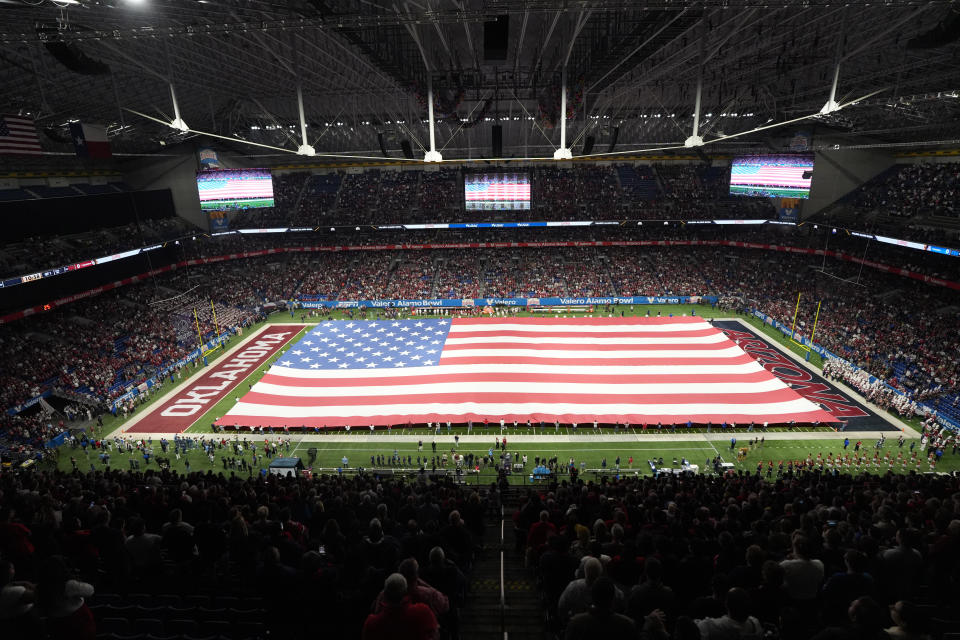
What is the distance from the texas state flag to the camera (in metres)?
25.3

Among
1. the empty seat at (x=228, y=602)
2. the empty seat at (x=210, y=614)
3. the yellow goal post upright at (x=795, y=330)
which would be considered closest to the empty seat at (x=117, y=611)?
the empty seat at (x=210, y=614)

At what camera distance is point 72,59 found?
61.3 feet

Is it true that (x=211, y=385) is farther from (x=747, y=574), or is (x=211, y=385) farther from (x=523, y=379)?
(x=747, y=574)

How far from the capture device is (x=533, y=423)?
29875 mm

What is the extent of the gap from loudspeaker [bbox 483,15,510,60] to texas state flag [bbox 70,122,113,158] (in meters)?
22.2

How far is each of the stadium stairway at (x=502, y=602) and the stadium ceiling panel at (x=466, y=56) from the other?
12.0 metres

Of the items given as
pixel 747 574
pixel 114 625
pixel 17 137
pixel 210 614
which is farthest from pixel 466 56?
pixel 114 625

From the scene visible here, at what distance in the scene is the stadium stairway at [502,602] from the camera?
7652mm

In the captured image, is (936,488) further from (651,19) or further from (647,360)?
(647,360)

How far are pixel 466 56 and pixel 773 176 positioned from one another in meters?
29.5

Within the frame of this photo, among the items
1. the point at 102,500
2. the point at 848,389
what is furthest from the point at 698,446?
the point at 102,500

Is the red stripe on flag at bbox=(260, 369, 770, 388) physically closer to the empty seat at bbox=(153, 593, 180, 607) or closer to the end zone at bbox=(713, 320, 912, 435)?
the end zone at bbox=(713, 320, 912, 435)

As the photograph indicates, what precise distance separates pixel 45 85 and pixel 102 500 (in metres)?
30.5

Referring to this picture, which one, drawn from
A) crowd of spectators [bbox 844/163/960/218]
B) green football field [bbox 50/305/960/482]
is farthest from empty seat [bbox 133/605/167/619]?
crowd of spectators [bbox 844/163/960/218]
